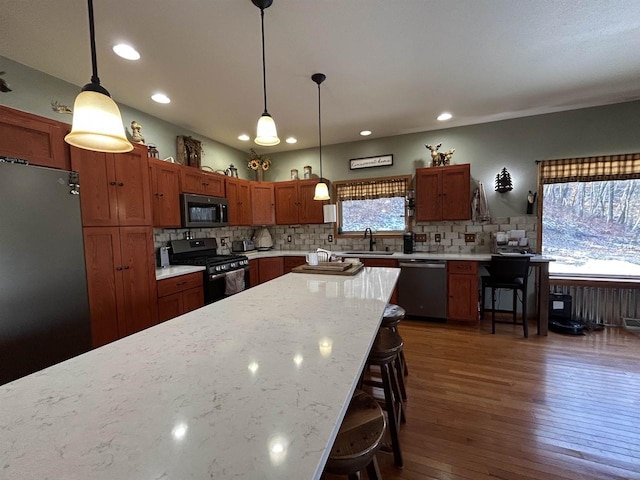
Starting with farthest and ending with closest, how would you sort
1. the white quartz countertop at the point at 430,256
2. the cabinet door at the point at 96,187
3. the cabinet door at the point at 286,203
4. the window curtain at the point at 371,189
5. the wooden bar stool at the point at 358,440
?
the cabinet door at the point at 286,203
the window curtain at the point at 371,189
the white quartz countertop at the point at 430,256
the cabinet door at the point at 96,187
the wooden bar stool at the point at 358,440

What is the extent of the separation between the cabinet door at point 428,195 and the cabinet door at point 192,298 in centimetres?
309

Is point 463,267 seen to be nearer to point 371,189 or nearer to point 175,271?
point 371,189

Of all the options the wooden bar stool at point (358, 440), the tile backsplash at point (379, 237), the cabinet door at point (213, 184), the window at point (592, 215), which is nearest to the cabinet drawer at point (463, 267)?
the tile backsplash at point (379, 237)

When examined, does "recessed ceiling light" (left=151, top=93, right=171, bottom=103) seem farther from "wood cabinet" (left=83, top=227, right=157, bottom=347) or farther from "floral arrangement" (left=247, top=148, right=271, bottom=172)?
"floral arrangement" (left=247, top=148, right=271, bottom=172)

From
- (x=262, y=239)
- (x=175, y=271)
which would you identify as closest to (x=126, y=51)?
(x=175, y=271)

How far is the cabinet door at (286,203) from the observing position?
15.3ft

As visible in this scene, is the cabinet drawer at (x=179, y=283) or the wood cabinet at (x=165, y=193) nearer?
the cabinet drawer at (x=179, y=283)

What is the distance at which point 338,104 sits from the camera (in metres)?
3.10

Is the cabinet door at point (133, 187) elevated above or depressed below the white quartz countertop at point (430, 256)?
above

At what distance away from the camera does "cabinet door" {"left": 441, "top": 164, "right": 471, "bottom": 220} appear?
12.2ft

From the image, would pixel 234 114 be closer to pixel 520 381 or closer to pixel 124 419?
pixel 124 419

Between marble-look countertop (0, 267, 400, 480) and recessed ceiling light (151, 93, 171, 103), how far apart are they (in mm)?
2583

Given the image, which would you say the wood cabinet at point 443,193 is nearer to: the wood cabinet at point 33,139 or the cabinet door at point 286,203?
the cabinet door at point 286,203

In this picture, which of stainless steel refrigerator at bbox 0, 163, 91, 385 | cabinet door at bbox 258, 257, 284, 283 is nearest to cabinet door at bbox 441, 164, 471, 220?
cabinet door at bbox 258, 257, 284, 283
